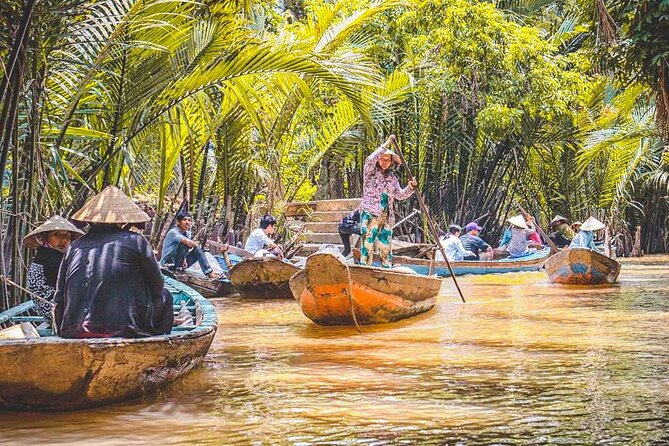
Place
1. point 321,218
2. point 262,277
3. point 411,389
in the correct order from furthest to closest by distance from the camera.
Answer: point 321,218 < point 262,277 < point 411,389

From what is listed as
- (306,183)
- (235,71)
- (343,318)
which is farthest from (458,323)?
(306,183)

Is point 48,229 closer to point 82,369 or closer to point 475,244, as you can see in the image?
point 82,369

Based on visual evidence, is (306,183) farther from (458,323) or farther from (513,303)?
(458,323)

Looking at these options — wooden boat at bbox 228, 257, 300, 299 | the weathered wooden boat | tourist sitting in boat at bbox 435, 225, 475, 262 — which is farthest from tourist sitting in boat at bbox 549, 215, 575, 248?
wooden boat at bbox 228, 257, 300, 299

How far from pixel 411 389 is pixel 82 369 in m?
2.06

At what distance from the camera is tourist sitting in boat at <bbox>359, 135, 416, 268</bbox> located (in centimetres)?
1048

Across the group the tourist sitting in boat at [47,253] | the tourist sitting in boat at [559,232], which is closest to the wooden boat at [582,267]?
the tourist sitting in boat at [559,232]

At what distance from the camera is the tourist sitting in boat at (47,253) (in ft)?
21.8

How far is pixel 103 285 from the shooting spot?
568 cm

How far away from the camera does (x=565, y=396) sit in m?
5.72

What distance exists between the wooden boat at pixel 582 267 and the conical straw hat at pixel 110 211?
10368 millimetres

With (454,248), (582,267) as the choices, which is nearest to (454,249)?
(454,248)

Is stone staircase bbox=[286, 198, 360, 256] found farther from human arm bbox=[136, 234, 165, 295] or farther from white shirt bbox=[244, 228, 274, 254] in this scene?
human arm bbox=[136, 234, 165, 295]

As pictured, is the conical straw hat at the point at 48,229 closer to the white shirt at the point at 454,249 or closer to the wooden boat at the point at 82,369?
the wooden boat at the point at 82,369
